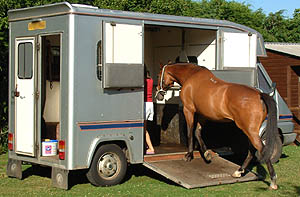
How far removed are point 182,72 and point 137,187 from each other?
8.01ft

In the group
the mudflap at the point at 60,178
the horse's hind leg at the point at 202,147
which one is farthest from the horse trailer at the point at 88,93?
the horse's hind leg at the point at 202,147

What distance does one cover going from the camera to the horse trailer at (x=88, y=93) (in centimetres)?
851

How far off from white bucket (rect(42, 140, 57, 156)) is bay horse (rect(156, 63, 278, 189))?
231cm

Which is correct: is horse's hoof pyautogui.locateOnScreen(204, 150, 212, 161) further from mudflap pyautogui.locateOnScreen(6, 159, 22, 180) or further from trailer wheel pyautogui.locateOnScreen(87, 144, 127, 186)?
mudflap pyautogui.locateOnScreen(6, 159, 22, 180)

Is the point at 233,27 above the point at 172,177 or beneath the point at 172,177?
above

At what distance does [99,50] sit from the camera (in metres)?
8.76

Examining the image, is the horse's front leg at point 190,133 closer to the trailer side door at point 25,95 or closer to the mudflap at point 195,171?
the mudflap at point 195,171

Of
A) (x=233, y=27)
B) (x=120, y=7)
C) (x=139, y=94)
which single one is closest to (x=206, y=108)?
(x=139, y=94)

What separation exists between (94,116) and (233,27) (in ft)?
12.3

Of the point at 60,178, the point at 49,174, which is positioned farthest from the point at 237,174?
the point at 49,174

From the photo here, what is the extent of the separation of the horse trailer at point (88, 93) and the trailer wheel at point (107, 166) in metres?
0.02

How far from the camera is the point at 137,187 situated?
900cm

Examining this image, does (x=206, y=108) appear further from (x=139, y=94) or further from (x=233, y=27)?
(x=233, y=27)

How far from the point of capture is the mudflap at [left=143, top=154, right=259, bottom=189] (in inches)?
352
